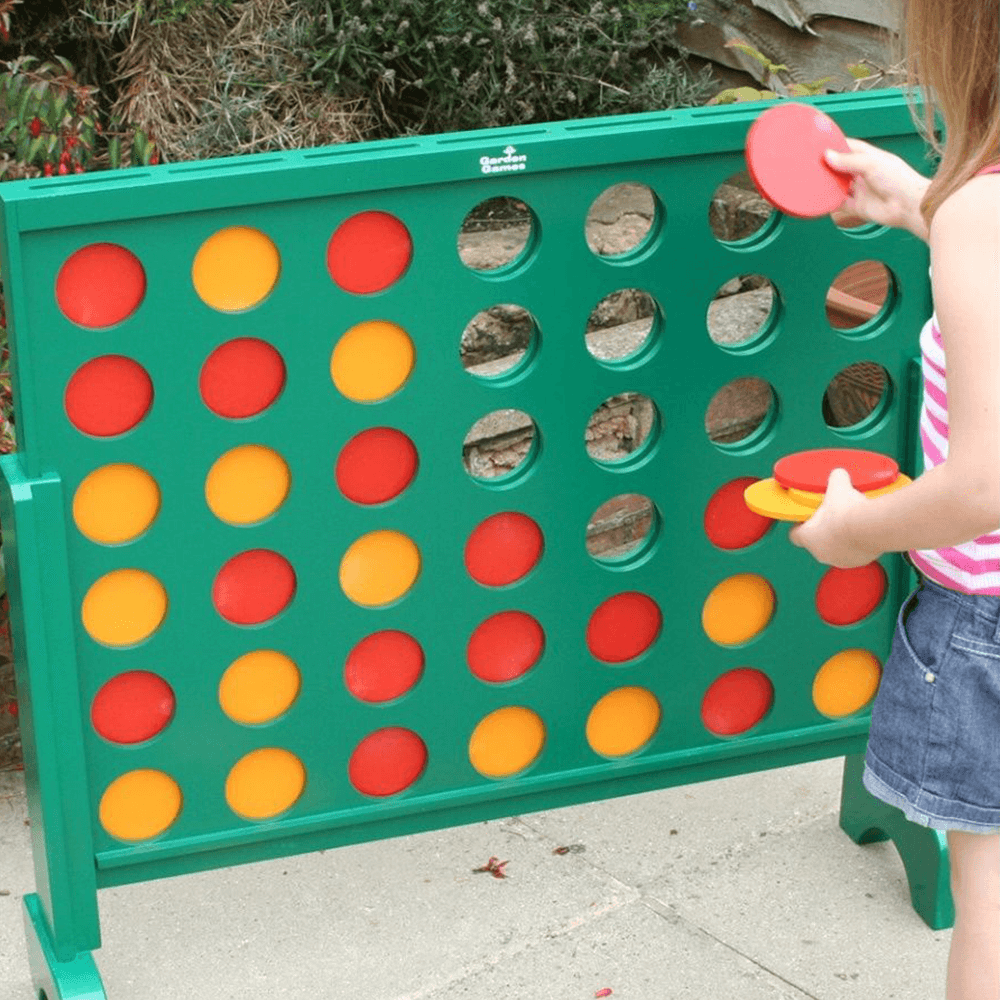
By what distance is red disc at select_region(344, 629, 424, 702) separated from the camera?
7.98 ft

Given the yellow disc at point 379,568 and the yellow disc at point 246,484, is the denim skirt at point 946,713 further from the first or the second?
the yellow disc at point 246,484

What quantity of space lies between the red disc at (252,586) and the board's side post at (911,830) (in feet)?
3.21

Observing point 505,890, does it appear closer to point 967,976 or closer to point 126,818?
point 126,818

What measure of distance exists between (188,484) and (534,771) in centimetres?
73

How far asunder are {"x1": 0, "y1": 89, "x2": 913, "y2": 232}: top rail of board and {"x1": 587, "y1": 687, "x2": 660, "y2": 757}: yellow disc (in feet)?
2.72

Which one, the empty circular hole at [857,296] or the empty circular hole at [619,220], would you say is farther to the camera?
the empty circular hole at [619,220]

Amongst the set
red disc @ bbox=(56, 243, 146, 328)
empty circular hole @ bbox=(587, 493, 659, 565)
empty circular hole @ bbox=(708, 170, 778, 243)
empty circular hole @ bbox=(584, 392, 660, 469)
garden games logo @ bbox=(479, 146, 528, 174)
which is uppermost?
garden games logo @ bbox=(479, 146, 528, 174)

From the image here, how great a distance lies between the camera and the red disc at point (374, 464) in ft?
7.63

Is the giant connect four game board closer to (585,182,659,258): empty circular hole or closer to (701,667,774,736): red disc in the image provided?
(701,667,774,736): red disc

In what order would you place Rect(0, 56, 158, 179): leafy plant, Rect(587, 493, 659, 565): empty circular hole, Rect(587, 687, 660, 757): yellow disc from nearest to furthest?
Rect(587, 687, 660, 757): yellow disc, Rect(587, 493, 659, 565): empty circular hole, Rect(0, 56, 158, 179): leafy plant

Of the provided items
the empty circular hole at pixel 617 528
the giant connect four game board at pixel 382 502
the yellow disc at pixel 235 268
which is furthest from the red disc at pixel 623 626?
the empty circular hole at pixel 617 528

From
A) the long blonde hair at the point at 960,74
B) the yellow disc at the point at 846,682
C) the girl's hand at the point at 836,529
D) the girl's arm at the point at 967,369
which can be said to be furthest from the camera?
the yellow disc at the point at 846,682

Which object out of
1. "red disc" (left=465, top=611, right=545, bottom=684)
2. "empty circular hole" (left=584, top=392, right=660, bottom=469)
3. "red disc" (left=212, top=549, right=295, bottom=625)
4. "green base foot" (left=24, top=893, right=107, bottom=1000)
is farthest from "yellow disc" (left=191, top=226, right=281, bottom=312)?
"empty circular hole" (left=584, top=392, right=660, bottom=469)

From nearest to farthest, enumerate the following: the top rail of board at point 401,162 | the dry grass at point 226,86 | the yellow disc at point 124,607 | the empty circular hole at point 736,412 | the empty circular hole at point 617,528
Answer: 1. the top rail of board at point 401,162
2. the yellow disc at point 124,607
3. the empty circular hole at point 617,528
4. the empty circular hole at point 736,412
5. the dry grass at point 226,86
